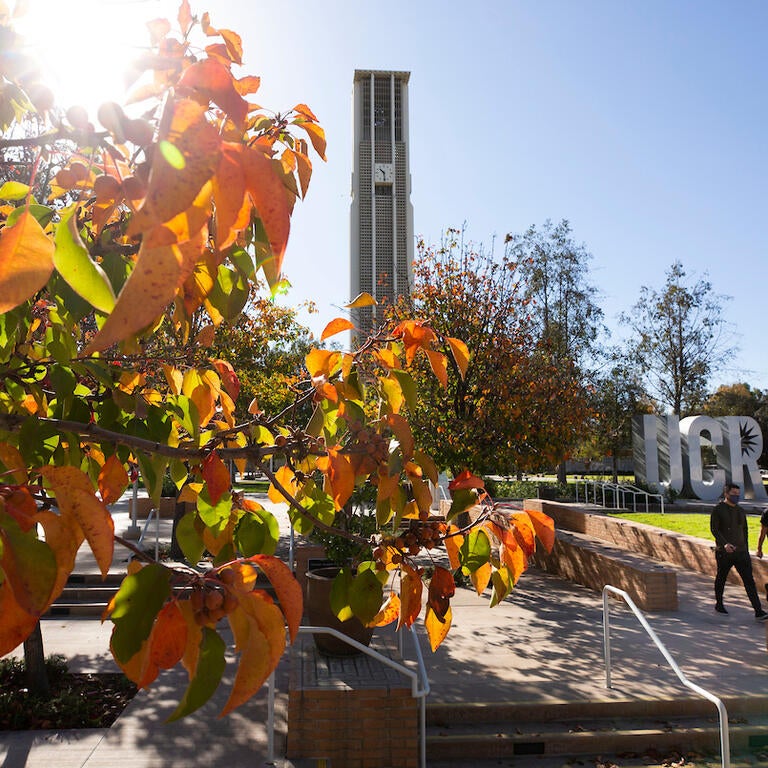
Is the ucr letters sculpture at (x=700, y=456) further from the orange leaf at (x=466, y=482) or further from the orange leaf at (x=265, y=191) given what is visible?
the orange leaf at (x=265, y=191)

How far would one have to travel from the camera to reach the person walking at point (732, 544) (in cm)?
846

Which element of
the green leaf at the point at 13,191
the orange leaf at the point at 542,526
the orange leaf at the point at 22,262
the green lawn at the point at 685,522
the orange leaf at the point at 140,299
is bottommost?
the green lawn at the point at 685,522

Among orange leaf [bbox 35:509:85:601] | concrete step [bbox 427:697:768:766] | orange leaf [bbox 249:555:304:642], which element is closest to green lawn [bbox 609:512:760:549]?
concrete step [bbox 427:697:768:766]

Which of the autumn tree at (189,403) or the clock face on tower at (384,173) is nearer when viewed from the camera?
the autumn tree at (189,403)

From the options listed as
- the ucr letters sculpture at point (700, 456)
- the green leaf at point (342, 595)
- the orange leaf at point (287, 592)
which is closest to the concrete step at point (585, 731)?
the green leaf at point (342, 595)

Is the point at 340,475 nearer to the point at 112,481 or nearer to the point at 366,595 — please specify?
the point at 366,595

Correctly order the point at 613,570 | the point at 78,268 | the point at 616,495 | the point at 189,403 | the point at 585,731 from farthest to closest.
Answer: the point at 616,495 < the point at 613,570 < the point at 585,731 < the point at 189,403 < the point at 78,268

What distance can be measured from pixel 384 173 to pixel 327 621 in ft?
183

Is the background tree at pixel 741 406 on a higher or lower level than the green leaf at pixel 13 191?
higher

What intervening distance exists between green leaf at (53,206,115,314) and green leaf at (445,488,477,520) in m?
0.87

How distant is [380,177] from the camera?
57.5 meters

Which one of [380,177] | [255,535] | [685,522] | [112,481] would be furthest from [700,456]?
[380,177]

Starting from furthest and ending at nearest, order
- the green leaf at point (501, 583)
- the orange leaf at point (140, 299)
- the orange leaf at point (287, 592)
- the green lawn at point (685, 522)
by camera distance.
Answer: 1. the green lawn at point (685, 522)
2. the green leaf at point (501, 583)
3. the orange leaf at point (287, 592)
4. the orange leaf at point (140, 299)

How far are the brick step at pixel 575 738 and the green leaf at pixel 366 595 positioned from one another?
433 centimetres
